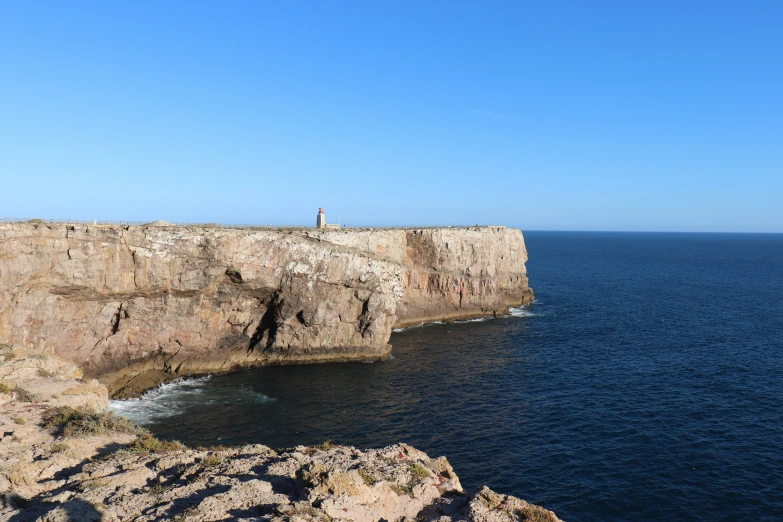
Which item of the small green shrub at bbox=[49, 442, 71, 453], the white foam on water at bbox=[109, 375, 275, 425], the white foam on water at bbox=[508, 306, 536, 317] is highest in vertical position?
the small green shrub at bbox=[49, 442, 71, 453]

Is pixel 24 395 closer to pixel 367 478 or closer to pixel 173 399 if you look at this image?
pixel 173 399

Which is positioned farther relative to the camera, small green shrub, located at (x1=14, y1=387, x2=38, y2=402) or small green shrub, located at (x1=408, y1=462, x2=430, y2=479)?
small green shrub, located at (x1=14, y1=387, x2=38, y2=402)

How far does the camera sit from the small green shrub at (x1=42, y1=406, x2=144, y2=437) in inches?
955

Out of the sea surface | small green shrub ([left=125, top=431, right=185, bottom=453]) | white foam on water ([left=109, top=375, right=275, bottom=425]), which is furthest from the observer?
white foam on water ([left=109, top=375, right=275, bottom=425])

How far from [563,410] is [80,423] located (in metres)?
35.5

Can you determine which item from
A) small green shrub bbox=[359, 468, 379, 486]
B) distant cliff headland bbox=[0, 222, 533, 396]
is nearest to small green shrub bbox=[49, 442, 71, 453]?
small green shrub bbox=[359, 468, 379, 486]

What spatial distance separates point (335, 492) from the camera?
17031 millimetres

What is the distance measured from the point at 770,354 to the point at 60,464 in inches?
2636

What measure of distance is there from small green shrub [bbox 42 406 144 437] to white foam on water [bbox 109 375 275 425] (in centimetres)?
1398

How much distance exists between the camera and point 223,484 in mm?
17922

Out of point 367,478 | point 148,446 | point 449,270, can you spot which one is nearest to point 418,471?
point 367,478

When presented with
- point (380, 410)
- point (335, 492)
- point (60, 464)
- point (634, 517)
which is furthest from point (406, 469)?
point (380, 410)

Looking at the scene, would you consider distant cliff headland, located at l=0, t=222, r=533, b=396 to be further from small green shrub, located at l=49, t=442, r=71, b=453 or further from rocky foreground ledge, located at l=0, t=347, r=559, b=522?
small green shrub, located at l=49, t=442, r=71, b=453

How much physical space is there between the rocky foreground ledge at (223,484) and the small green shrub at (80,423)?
413 mm
